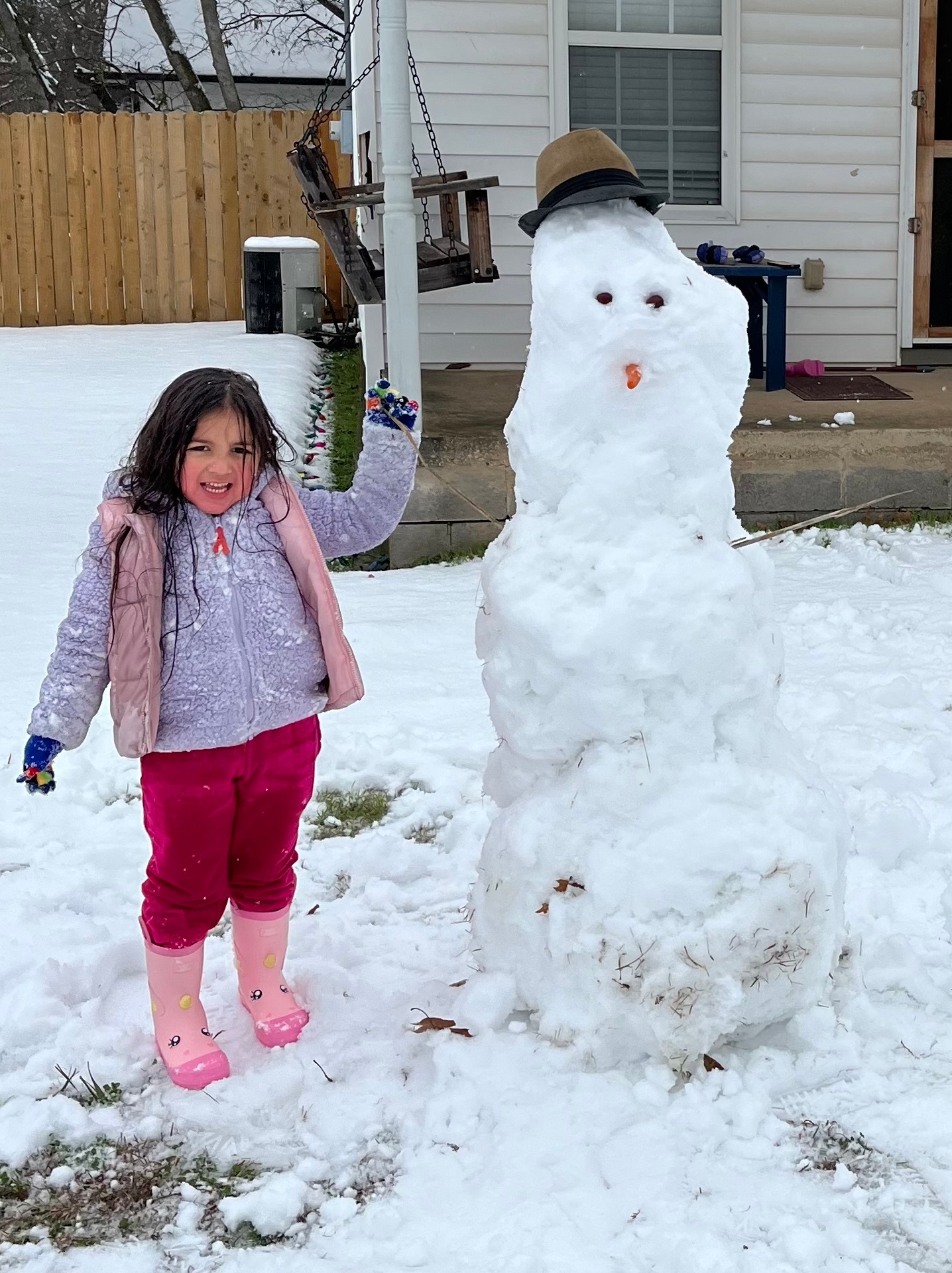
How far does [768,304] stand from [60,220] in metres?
8.53

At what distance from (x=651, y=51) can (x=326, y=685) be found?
6554 mm

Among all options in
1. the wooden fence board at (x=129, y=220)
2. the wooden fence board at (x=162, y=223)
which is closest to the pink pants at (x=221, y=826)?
the wooden fence board at (x=162, y=223)

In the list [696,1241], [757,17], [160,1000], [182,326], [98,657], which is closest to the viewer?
[696,1241]

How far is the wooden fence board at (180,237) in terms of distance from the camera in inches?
526

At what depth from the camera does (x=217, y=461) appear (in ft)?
8.27

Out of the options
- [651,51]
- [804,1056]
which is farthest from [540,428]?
[651,51]

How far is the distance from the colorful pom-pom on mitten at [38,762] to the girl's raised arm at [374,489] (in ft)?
2.33

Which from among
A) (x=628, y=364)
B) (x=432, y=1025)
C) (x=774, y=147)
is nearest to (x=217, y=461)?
(x=628, y=364)

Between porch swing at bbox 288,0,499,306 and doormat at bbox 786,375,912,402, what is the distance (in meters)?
1.98

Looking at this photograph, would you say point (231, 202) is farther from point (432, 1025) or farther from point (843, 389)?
point (432, 1025)

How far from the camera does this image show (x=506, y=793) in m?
2.79

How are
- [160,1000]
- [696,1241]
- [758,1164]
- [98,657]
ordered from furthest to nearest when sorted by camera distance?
[160,1000], [98,657], [758,1164], [696,1241]

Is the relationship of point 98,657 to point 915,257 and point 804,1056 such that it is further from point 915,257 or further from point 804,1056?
point 915,257

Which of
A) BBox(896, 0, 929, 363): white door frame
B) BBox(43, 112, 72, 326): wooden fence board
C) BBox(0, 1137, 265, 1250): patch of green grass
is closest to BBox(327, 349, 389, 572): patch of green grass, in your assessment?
BBox(0, 1137, 265, 1250): patch of green grass
